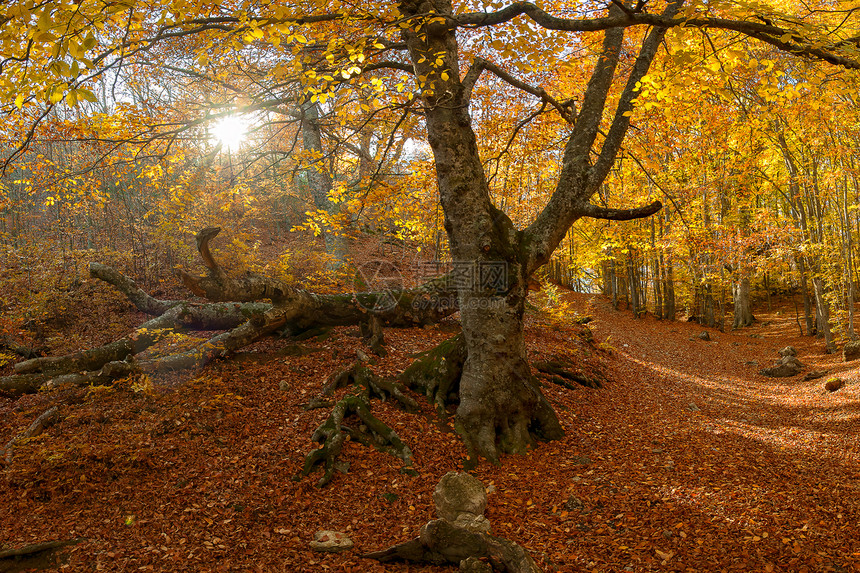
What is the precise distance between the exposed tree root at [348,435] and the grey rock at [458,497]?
90 cm

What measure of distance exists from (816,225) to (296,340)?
16238 mm

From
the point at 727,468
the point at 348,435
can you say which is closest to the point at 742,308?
the point at 727,468

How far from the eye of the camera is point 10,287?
845 cm

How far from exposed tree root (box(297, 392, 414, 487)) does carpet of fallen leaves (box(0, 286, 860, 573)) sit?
0.13m

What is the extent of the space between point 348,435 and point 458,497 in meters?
1.74

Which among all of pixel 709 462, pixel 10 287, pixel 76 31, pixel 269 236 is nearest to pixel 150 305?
pixel 10 287

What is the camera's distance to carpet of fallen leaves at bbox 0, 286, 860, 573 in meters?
3.32

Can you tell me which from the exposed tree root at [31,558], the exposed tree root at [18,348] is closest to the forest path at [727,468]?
the exposed tree root at [31,558]

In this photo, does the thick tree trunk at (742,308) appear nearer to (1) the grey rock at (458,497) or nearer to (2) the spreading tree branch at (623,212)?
(2) the spreading tree branch at (623,212)

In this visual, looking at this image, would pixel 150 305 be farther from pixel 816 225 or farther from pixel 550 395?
pixel 816 225

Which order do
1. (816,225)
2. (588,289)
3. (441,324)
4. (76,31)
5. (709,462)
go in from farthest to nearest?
(588,289), (816,225), (441,324), (709,462), (76,31)

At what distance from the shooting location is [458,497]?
3.78 meters

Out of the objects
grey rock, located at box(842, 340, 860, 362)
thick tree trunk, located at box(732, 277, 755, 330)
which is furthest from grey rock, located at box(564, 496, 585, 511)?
thick tree trunk, located at box(732, 277, 755, 330)

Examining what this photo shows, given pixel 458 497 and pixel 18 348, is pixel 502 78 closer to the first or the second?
pixel 458 497
